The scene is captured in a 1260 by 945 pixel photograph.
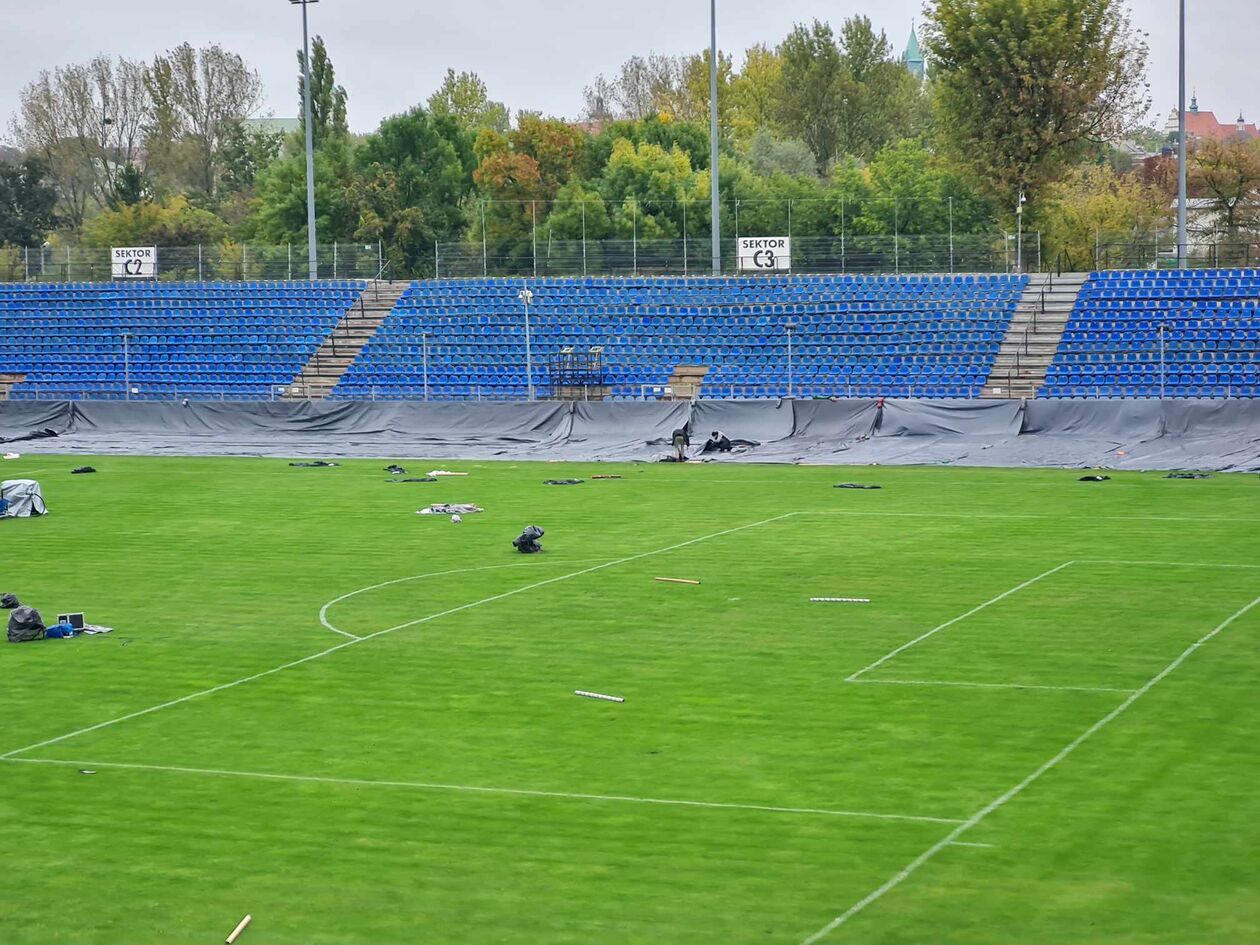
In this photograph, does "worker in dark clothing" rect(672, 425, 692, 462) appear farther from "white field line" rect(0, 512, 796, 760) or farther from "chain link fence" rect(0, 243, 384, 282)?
"chain link fence" rect(0, 243, 384, 282)

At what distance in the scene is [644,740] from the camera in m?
13.0

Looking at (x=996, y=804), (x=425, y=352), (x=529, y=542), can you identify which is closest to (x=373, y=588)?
(x=529, y=542)

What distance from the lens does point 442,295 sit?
176 feet

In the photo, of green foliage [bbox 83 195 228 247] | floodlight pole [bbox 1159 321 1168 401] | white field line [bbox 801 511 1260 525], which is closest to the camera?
white field line [bbox 801 511 1260 525]

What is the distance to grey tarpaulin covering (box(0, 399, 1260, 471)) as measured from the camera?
36375 millimetres

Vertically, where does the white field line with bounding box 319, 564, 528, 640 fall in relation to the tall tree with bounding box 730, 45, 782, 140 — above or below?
below

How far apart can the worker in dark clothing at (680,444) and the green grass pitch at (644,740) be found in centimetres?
1357

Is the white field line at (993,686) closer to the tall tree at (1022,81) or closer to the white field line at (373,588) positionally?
the white field line at (373,588)

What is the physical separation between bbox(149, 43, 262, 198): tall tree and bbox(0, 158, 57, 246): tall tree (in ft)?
46.0

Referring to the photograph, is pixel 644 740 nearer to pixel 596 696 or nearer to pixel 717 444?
pixel 596 696

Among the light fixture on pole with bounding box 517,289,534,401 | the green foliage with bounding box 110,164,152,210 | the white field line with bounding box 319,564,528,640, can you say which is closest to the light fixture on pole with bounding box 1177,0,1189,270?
the light fixture on pole with bounding box 517,289,534,401

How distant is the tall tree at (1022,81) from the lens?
56.3 m

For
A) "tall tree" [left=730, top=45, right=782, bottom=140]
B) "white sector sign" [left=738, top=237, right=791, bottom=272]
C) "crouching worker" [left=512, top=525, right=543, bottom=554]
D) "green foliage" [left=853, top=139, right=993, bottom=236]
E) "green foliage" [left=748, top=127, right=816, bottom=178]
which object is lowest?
"crouching worker" [left=512, top=525, right=543, bottom=554]

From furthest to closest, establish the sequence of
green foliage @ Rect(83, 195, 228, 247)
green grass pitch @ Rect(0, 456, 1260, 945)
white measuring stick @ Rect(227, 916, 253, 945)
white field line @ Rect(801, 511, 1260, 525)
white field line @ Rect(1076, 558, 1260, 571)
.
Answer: green foliage @ Rect(83, 195, 228, 247)
white field line @ Rect(801, 511, 1260, 525)
white field line @ Rect(1076, 558, 1260, 571)
green grass pitch @ Rect(0, 456, 1260, 945)
white measuring stick @ Rect(227, 916, 253, 945)
